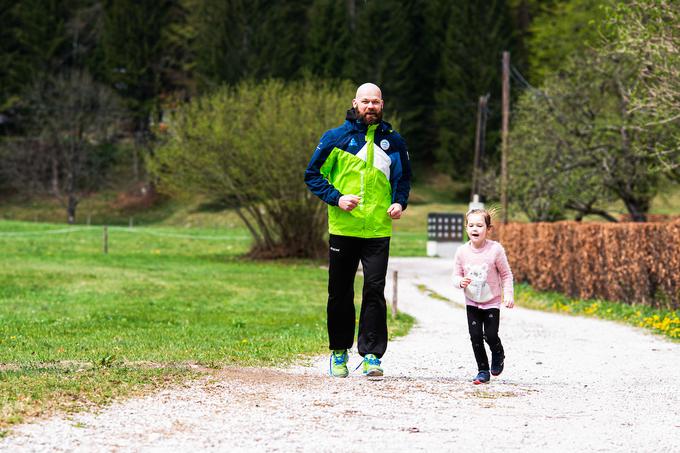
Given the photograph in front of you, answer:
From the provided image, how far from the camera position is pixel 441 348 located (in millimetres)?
12320

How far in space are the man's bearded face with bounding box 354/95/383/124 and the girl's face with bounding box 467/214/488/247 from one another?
1.08 metres

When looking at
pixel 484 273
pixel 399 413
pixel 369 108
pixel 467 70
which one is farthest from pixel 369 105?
pixel 467 70

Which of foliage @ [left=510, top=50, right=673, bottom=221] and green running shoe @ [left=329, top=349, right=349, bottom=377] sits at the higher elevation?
foliage @ [left=510, top=50, right=673, bottom=221]

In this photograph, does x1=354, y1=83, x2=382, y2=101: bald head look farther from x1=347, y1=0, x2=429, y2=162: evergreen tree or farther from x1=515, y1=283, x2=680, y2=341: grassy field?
x1=347, y1=0, x2=429, y2=162: evergreen tree

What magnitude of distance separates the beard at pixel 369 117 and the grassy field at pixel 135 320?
91.2 inches

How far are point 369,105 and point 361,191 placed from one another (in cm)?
66

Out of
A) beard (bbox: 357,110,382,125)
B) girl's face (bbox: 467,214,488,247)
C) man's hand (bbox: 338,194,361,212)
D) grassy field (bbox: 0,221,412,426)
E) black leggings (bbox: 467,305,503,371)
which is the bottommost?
grassy field (bbox: 0,221,412,426)

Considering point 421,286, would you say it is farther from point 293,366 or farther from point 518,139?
point 293,366

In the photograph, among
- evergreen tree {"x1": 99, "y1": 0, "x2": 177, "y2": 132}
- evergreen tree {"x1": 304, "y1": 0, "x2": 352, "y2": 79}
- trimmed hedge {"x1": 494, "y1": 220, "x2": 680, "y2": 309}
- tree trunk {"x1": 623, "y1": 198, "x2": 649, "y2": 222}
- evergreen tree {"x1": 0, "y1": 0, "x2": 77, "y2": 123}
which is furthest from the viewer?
evergreen tree {"x1": 304, "y1": 0, "x2": 352, "y2": 79}

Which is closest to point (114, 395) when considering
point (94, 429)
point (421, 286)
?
point (94, 429)

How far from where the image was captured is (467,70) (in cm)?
6975

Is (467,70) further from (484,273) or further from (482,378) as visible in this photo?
(482,378)

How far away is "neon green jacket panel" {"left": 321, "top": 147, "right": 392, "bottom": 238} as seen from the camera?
8.60 meters

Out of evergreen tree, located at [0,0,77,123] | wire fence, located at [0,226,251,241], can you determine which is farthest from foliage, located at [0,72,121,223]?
wire fence, located at [0,226,251,241]
